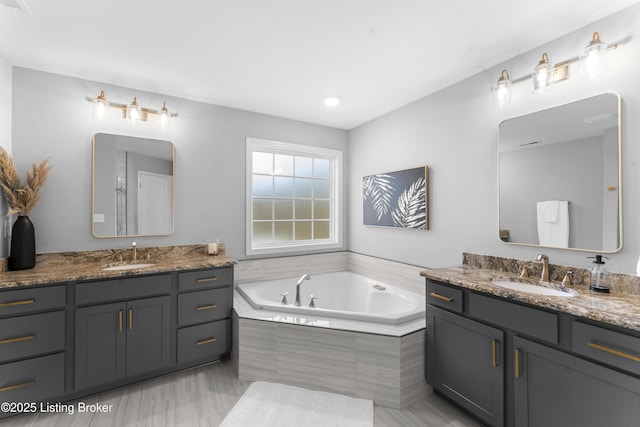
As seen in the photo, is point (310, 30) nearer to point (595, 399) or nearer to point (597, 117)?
point (597, 117)

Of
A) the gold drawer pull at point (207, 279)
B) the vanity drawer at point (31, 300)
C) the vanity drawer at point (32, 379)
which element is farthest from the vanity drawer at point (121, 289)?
the vanity drawer at point (32, 379)

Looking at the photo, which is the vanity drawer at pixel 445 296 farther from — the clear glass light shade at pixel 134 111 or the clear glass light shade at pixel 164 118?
the clear glass light shade at pixel 134 111

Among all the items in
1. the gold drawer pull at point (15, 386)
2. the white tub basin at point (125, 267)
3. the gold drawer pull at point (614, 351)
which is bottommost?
the gold drawer pull at point (15, 386)

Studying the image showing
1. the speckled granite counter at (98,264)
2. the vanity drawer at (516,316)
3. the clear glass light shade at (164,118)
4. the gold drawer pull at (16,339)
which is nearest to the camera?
the vanity drawer at (516,316)

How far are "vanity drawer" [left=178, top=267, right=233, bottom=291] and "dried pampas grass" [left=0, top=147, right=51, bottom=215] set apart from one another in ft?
3.96

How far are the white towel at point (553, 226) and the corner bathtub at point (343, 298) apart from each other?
38.8 inches

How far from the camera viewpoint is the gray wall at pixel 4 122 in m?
2.08

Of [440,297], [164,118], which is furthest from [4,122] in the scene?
[440,297]

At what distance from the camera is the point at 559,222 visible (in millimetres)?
1837

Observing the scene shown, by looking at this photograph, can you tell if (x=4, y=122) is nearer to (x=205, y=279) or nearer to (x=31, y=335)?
(x=31, y=335)

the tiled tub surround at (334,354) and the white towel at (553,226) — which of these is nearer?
the white towel at (553,226)

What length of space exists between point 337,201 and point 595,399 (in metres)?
2.87

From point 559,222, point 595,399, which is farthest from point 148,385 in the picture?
point 559,222

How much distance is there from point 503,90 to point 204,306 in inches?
111
